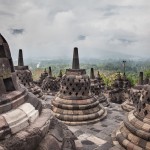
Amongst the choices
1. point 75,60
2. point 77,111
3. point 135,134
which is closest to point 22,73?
point 75,60

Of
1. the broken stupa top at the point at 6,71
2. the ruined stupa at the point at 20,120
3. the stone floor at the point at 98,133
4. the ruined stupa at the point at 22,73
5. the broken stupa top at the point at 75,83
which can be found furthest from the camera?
the ruined stupa at the point at 22,73

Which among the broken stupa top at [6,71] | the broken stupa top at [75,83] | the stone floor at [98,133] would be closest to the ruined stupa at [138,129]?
the stone floor at [98,133]

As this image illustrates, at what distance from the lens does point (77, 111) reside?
1041 cm

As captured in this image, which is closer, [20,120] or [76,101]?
[20,120]

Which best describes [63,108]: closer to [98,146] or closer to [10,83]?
[98,146]

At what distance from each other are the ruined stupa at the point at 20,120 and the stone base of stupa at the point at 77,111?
5441 millimetres

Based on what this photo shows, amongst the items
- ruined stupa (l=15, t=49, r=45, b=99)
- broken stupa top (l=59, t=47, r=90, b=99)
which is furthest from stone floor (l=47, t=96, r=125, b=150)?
ruined stupa (l=15, t=49, r=45, b=99)

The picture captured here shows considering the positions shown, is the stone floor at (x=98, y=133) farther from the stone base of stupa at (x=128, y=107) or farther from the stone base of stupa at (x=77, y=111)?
the stone base of stupa at (x=128, y=107)

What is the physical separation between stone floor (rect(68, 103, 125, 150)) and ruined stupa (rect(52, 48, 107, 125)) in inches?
17.1

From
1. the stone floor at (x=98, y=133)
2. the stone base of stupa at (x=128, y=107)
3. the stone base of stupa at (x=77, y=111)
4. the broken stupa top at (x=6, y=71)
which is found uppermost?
the broken stupa top at (x=6, y=71)

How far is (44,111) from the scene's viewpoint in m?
4.74

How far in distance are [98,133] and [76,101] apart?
226 cm

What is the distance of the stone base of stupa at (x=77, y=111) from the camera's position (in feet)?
33.3

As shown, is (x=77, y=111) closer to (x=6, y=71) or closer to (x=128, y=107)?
(x=128, y=107)
